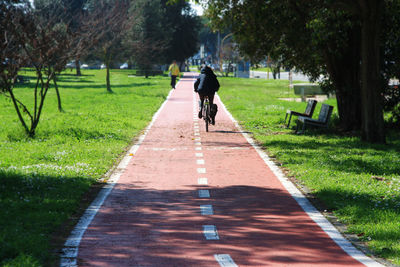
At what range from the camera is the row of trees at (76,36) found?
1519 cm

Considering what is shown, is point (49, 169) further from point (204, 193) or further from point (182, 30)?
point (182, 30)

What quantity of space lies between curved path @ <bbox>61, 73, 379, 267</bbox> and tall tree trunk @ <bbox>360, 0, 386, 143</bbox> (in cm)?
359

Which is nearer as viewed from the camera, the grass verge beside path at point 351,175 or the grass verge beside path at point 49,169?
the grass verge beside path at point 49,169

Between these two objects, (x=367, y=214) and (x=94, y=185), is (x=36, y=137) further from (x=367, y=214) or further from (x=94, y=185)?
(x=367, y=214)

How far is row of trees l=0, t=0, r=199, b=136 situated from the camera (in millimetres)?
15188

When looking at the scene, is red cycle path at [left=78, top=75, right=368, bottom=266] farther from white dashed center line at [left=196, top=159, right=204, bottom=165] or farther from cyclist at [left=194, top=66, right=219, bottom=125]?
cyclist at [left=194, top=66, right=219, bottom=125]

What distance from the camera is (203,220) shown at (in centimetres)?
707

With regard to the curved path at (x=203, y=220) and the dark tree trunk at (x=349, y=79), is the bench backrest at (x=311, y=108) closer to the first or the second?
the dark tree trunk at (x=349, y=79)

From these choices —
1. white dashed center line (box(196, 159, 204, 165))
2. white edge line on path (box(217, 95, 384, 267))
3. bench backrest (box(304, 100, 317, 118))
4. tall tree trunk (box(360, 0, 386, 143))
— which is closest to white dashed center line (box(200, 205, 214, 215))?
white edge line on path (box(217, 95, 384, 267))

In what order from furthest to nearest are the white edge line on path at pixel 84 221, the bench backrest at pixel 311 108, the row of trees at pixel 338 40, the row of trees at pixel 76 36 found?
the bench backrest at pixel 311 108 < the row of trees at pixel 76 36 < the row of trees at pixel 338 40 < the white edge line on path at pixel 84 221

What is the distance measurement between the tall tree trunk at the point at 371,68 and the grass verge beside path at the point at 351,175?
51 centimetres

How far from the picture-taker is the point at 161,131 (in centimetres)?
1717

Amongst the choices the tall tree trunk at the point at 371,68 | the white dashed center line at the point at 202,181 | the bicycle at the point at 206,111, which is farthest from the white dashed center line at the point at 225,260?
the bicycle at the point at 206,111

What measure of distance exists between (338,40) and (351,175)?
6737 mm
